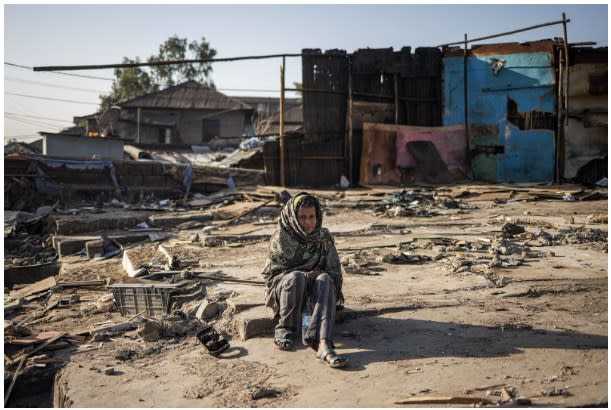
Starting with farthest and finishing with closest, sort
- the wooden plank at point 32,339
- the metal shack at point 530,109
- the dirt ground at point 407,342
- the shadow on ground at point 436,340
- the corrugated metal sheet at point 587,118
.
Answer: the metal shack at point 530,109, the corrugated metal sheet at point 587,118, the wooden plank at point 32,339, the shadow on ground at point 436,340, the dirt ground at point 407,342

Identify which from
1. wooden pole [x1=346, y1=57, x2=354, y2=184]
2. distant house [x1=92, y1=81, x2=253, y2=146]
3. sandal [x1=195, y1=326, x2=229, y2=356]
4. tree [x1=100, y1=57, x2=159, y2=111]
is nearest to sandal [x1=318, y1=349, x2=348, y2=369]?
sandal [x1=195, y1=326, x2=229, y2=356]

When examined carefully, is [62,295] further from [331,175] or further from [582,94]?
[582,94]

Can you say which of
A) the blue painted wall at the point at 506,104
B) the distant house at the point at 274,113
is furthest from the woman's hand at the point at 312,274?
the distant house at the point at 274,113

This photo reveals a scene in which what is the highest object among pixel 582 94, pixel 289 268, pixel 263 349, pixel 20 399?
pixel 582 94

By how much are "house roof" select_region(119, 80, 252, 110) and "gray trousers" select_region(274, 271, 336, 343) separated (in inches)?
1082

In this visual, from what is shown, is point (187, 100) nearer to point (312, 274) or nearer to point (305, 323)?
point (312, 274)

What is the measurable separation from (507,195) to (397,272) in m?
7.56

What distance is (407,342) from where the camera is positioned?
13.5ft

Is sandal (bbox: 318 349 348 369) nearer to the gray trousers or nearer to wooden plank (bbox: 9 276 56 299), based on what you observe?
the gray trousers

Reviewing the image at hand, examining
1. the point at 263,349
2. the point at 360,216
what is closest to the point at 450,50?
the point at 360,216

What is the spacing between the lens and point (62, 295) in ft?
22.6

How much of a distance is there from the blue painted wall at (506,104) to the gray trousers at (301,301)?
13.2 m

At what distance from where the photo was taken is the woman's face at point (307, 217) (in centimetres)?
425

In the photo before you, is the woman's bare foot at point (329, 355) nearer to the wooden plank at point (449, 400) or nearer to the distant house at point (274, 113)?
the wooden plank at point (449, 400)
